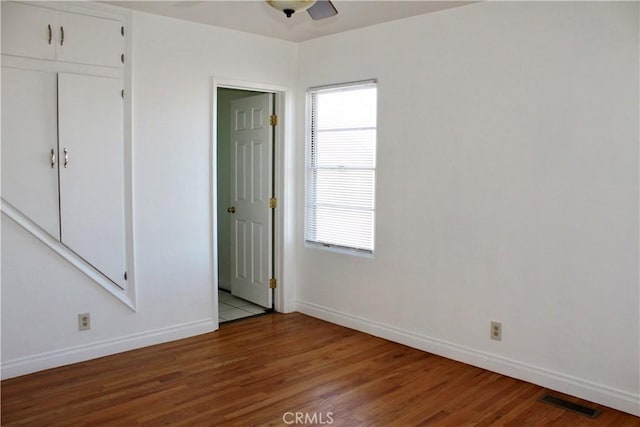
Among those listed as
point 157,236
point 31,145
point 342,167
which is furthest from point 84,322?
point 342,167

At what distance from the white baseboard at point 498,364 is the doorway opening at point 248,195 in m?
0.71

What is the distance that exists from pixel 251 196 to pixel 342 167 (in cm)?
110

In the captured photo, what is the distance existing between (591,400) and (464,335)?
2.94 feet

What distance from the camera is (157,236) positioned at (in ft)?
13.6

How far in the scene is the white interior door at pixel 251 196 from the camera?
5043 millimetres

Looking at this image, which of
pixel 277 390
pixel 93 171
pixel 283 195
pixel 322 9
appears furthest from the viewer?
pixel 283 195

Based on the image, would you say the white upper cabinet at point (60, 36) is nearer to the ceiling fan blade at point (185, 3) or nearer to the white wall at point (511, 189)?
the ceiling fan blade at point (185, 3)

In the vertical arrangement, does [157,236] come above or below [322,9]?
below

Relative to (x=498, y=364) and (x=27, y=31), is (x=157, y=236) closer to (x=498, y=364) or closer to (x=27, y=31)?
(x=27, y=31)

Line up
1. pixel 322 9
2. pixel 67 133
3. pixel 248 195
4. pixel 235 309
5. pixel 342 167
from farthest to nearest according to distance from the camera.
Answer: pixel 248 195
pixel 235 309
pixel 342 167
pixel 67 133
pixel 322 9

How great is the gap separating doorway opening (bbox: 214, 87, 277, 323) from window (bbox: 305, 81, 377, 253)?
401mm

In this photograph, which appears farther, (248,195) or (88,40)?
(248,195)

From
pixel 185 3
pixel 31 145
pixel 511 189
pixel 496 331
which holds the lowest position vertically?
pixel 496 331

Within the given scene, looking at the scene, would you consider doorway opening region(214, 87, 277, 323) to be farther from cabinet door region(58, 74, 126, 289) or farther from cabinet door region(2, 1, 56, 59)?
cabinet door region(2, 1, 56, 59)
